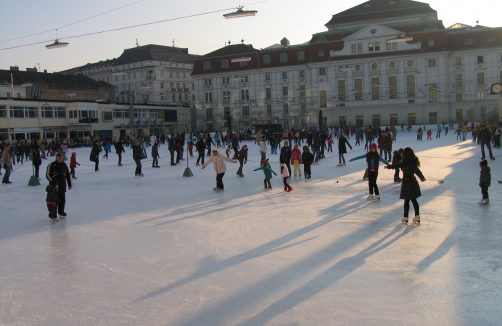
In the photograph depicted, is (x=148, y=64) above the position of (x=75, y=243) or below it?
above

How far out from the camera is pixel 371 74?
61750 mm

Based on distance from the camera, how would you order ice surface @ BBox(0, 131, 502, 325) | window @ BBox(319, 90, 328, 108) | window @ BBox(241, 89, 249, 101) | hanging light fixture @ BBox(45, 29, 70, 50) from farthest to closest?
window @ BBox(241, 89, 249, 101), window @ BBox(319, 90, 328, 108), hanging light fixture @ BBox(45, 29, 70, 50), ice surface @ BBox(0, 131, 502, 325)

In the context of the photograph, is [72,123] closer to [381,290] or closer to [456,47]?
[456,47]

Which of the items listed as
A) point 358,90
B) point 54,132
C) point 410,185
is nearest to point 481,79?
point 358,90

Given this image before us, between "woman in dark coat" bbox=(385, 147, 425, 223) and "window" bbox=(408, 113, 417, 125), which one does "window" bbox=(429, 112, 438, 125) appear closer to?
"window" bbox=(408, 113, 417, 125)

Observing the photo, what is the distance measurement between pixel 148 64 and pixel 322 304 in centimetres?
8607

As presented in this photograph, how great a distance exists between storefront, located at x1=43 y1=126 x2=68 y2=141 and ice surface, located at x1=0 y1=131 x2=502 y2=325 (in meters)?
43.0

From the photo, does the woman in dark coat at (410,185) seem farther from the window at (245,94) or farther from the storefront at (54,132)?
the window at (245,94)

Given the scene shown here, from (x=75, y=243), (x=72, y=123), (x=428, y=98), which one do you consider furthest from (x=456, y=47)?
(x=75, y=243)

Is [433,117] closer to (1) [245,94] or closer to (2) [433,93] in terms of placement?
(2) [433,93]

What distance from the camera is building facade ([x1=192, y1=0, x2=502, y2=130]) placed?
2296 inches

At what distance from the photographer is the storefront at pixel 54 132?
5183 cm

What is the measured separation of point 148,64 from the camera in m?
86.3

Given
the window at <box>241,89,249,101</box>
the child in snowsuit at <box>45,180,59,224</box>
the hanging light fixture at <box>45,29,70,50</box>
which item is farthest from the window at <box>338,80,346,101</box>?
the child in snowsuit at <box>45,180,59,224</box>
